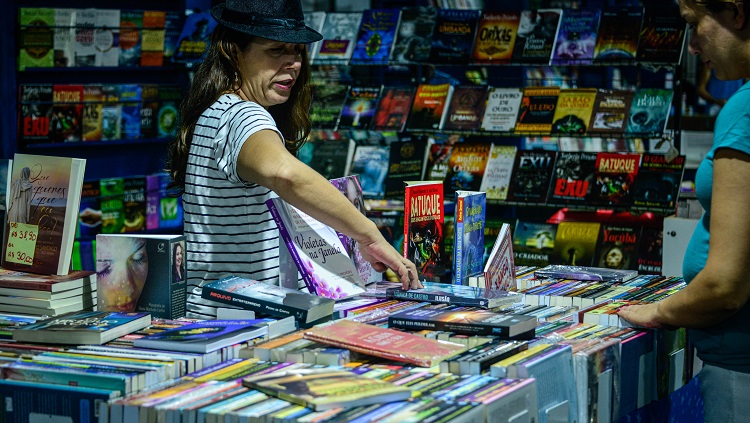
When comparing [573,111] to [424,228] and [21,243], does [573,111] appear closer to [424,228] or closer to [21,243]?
[424,228]

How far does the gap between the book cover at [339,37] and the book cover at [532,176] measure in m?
1.32

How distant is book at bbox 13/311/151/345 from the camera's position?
2.24 meters

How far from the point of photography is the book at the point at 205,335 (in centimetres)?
213

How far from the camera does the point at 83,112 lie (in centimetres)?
619

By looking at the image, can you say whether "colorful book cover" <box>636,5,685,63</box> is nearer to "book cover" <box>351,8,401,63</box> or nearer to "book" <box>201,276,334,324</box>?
"book cover" <box>351,8,401,63</box>

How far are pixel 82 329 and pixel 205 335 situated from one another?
290 mm

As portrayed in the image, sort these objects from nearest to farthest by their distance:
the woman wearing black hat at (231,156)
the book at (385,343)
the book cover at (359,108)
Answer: the book at (385,343), the woman wearing black hat at (231,156), the book cover at (359,108)

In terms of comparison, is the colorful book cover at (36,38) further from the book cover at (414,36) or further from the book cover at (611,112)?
the book cover at (611,112)

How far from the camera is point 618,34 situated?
555 cm

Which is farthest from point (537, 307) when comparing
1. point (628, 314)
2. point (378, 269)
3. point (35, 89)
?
point (35, 89)

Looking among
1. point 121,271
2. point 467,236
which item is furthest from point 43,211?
point 467,236

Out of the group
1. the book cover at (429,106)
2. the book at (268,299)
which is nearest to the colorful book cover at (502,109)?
the book cover at (429,106)

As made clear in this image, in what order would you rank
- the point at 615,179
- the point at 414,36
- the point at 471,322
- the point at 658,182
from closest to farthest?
1. the point at 471,322
2. the point at 658,182
3. the point at 615,179
4. the point at 414,36

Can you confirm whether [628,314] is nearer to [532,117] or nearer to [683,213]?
[683,213]
